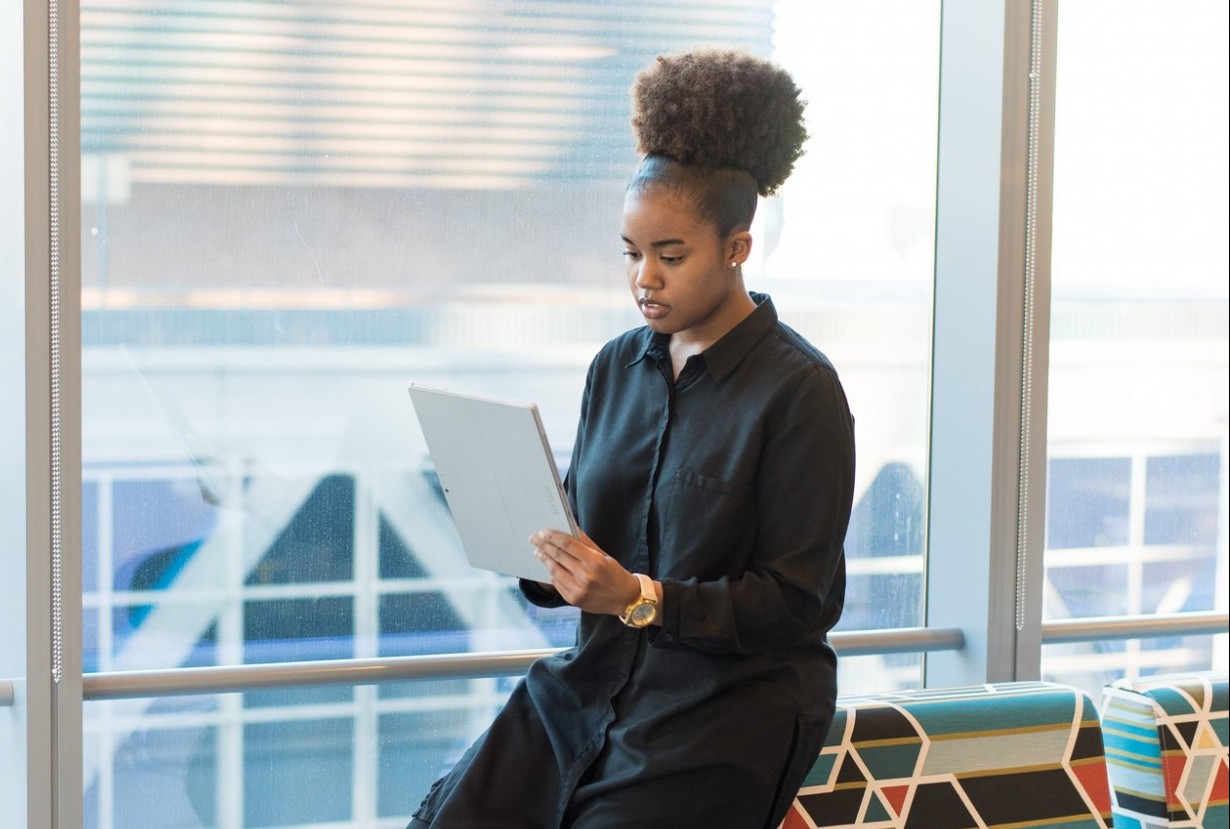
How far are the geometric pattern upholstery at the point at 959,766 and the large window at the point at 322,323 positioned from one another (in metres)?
0.87

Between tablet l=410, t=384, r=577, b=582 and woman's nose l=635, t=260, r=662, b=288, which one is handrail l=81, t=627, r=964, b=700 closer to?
tablet l=410, t=384, r=577, b=582

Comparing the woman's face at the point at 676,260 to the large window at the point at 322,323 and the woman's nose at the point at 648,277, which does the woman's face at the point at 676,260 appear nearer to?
the woman's nose at the point at 648,277

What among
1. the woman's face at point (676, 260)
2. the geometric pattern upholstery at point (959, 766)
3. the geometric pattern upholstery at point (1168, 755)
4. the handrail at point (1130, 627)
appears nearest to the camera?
the woman's face at point (676, 260)

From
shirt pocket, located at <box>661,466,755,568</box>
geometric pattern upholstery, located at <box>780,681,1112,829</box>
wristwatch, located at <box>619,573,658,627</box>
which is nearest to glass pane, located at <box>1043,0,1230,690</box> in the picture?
geometric pattern upholstery, located at <box>780,681,1112,829</box>

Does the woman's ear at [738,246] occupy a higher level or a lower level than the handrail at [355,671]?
higher

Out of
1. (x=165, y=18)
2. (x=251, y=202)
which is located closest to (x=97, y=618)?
(x=251, y=202)

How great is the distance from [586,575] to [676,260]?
437mm

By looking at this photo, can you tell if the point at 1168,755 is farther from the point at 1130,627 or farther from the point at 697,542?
the point at 1130,627

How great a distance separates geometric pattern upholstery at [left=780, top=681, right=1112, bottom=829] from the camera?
6.69ft

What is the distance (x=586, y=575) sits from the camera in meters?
1.75

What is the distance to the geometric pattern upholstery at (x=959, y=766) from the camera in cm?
204

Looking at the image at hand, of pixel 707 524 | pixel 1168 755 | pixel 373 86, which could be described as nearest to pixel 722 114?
pixel 707 524

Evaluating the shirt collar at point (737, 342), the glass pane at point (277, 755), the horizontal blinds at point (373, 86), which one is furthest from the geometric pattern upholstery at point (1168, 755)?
the horizontal blinds at point (373, 86)

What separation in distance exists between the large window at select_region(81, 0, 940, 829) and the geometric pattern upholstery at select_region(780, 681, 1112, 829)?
868 millimetres
